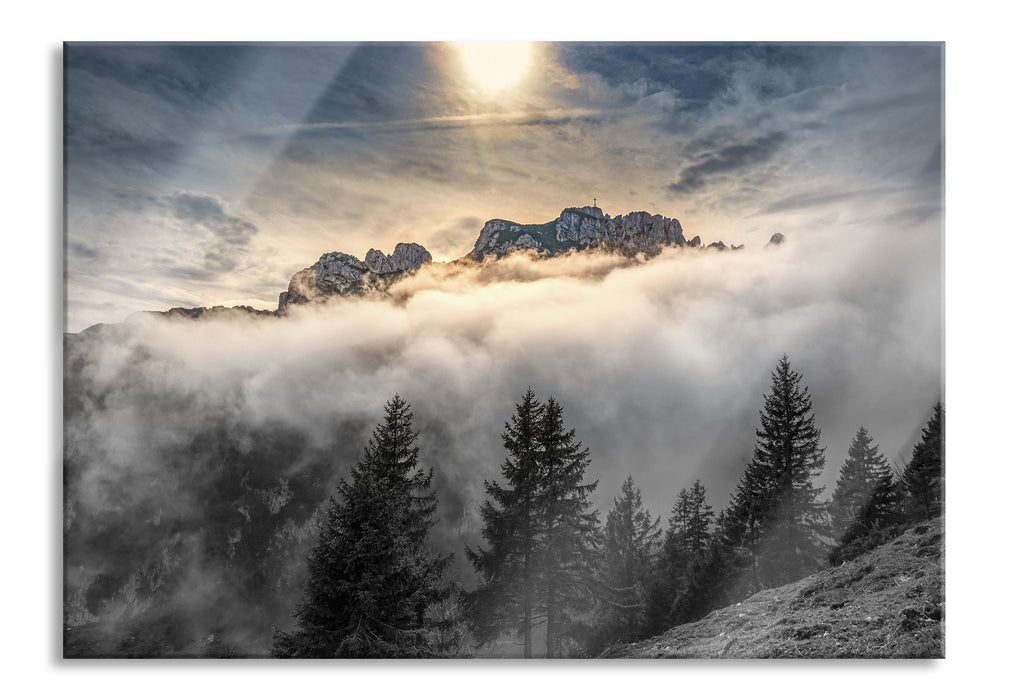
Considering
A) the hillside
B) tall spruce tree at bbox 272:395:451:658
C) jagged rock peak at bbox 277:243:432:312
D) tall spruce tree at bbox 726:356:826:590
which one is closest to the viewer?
the hillside

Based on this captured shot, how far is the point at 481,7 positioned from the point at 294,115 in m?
1.71

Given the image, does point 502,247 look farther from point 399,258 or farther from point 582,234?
point 399,258

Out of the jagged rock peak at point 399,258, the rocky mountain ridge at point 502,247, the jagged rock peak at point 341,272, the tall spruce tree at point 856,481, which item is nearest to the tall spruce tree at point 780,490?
the tall spruce tree at point 856,481

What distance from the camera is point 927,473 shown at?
442cm

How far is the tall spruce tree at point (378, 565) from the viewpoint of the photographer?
173 inches

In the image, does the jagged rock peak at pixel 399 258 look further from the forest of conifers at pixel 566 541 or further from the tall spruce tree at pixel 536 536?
the tall spruce tree at pixel 536 536

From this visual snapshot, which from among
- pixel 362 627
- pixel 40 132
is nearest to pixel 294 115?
pixel 40 132

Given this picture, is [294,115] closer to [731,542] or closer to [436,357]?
[436,357]

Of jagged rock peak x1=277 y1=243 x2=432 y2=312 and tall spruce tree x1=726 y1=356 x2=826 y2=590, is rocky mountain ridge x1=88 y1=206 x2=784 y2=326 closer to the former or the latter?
jagged rock peak x1=277 y1=243 x2=432 y2=312

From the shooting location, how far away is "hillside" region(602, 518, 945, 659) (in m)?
4.28

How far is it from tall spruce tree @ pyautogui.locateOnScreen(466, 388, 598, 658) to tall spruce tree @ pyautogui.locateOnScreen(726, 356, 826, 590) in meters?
1.22

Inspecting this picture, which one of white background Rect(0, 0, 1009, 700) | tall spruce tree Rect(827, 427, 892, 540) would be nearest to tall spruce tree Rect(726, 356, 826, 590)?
tall spruce tree Rect(827, 427, 892, 540)

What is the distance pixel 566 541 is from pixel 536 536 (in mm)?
238

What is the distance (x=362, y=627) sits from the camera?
4375 mm
